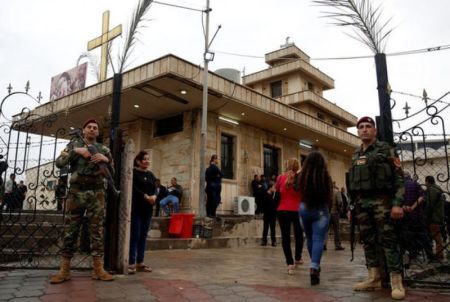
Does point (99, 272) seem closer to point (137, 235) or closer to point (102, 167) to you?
point (137, 235)

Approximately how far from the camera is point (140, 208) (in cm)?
547

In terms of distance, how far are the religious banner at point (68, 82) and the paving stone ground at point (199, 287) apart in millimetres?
12857

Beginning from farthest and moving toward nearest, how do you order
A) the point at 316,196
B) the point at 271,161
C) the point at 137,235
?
the point at 271,161
the point at 137,235
the point at 316,196

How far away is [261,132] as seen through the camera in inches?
698

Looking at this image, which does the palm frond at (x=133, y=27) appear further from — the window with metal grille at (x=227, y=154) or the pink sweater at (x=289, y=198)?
the window with metal grille at (x=227, y=154)

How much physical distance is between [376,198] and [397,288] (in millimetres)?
939

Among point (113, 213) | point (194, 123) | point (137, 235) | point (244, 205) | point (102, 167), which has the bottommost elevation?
point (137, 235)

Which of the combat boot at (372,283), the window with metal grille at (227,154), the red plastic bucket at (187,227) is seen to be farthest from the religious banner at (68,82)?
the combat boot at (372,283)

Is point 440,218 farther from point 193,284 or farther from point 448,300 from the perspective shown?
point 193,284

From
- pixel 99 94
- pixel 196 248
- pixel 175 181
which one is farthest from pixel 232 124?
pixel 196 248

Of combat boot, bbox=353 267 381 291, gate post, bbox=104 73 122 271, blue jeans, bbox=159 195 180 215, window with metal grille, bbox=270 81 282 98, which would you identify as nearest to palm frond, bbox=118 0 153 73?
gate post, bbox=104 73 122 271

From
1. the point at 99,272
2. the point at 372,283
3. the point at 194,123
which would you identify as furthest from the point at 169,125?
the point at 372,283

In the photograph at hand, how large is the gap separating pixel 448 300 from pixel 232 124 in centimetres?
1291

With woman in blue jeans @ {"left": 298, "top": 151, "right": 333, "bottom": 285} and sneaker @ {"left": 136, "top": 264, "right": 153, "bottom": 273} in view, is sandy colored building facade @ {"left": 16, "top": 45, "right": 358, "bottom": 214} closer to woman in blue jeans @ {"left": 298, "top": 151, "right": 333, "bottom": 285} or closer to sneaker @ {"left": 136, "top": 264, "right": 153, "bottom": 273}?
sneaker @ {"left": 136, "top": 264, "right": 153, "bottom": 273}
